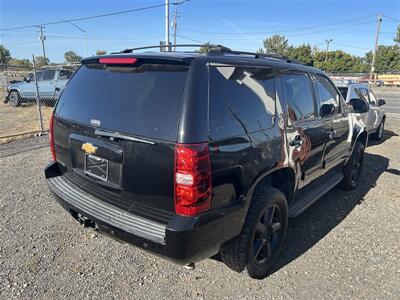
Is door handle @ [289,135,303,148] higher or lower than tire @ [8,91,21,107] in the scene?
higher

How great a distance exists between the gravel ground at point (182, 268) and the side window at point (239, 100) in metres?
1.42

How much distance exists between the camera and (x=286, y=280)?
9.53ft

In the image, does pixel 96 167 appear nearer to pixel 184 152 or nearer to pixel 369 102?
pixel 184 152

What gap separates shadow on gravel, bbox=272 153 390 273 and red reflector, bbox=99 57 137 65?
2.30 metres

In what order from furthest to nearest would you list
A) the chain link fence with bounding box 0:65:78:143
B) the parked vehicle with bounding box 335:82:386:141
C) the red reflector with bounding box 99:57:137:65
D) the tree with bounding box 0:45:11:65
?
1. the tree with bounding box 0:45:11:65
2. the chain link fence with bounding box 0:65:78:143
3. the parked vehicle with bounding box 335:82:386:141
4. the red reflector with bounding box 99:57:137:65

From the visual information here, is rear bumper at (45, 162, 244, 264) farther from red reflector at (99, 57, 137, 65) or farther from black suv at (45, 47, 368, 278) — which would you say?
red reflector at (99, 57, 137, 65)

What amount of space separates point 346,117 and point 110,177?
3.45m

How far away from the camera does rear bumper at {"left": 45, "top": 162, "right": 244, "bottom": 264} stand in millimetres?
2104

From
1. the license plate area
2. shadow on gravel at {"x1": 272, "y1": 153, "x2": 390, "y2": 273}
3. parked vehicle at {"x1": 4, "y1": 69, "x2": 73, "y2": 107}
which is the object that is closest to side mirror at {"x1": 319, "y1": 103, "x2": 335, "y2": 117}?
shadow on gravel at {"x1": 272, "y1": 153, "x2": 390, "y2": 273}

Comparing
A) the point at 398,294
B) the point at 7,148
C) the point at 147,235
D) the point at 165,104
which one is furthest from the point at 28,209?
the point at 398,294

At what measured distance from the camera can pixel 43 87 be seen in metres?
14.3

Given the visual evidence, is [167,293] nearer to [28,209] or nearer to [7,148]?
[28,209]

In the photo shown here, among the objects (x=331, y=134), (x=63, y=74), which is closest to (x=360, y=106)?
(x=331, y=134)

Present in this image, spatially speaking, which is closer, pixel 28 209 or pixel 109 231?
pixel 109 231
